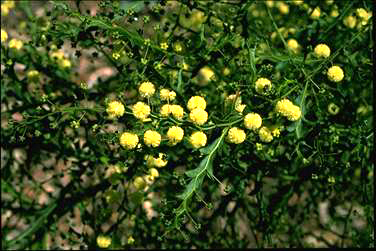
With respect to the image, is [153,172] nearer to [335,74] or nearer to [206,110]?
[206,110]

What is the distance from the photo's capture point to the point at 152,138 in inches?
69.0

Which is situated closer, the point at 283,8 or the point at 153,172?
the point at 153,172

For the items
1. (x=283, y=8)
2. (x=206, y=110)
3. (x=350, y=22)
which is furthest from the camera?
(x=283, y=8)

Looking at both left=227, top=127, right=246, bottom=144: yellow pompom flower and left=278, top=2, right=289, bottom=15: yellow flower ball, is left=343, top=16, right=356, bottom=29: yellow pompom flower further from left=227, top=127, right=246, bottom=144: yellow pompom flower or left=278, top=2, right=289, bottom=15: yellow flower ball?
left=227, top=127, right=246, bottom=144: yellow pompom flower

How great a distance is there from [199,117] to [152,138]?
0.18m

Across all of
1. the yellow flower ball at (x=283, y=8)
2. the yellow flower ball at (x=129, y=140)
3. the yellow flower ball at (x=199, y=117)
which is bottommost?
the yellow flower ball at (x=283, y=8)

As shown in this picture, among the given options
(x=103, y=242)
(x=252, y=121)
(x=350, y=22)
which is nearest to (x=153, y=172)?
(x=103, y=242)

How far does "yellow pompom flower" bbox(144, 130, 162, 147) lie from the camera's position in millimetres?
1751

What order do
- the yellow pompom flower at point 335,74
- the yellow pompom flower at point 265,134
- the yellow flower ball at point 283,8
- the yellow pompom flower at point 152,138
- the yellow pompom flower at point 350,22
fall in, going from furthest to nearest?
the yellow flower ball at point 283,8
the yellow pompom flower at point 350,22
the yellow pompom flower at point 335,74
the yellow pompom flower at point 265,134
the yellow pompom flower at point 152,138

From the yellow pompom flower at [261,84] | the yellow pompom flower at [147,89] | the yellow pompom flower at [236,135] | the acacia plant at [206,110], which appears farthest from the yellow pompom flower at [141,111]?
the yellow pompom flower at [261,84]

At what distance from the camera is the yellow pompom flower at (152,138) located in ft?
5.74

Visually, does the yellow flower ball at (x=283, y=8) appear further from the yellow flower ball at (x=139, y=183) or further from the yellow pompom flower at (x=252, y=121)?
the yellow pompom flower at (x=252, y=121)

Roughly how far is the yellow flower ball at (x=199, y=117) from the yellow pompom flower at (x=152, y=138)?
144mm

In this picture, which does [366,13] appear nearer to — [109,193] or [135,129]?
[135,129]
